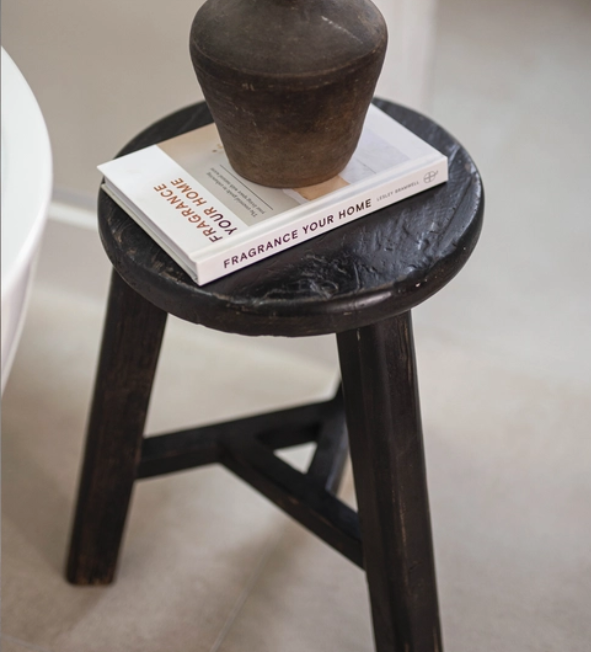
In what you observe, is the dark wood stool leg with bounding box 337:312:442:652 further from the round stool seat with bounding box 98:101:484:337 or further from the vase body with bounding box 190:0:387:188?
the vase body with bounding box 190:0:387:188

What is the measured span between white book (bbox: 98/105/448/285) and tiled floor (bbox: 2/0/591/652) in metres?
0.51

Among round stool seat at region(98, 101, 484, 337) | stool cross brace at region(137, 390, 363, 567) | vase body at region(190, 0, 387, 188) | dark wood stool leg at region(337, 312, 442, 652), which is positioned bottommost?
stool cross brace at region(137, 390, 363, 567)

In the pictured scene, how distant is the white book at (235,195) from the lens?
60cm

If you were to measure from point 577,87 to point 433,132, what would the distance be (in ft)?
3.99

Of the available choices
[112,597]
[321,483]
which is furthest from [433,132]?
[112,597]

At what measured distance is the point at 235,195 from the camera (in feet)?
2.11

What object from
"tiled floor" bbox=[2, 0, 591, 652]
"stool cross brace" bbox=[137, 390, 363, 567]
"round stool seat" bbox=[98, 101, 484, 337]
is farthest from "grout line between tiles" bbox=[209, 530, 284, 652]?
"round stool seat" bbox=[98, 101, 484, 337]

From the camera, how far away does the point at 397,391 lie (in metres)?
0.67

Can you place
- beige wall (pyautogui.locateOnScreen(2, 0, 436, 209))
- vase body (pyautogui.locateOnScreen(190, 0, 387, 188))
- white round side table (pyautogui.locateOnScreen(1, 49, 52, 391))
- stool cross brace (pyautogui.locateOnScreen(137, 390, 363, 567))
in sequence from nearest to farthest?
1. white round side table (pyautogui.locateOnScreen(1, 49, 52, 391))
2. vase body (pyautogui.locateOnScreen(190, 0, 387, 188))
3. stool cross brace (pyautogui.locateOnScreen(137, 390, 363, 567))
4. beige wall (pyautogui.locateOnScreen(2, 0, 436, 209))

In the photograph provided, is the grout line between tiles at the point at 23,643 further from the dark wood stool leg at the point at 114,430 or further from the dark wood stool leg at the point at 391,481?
the dark wood stool leg at the point at 391,481

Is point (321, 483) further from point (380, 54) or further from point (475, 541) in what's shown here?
point (380, 54)

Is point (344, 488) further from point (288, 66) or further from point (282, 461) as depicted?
point (288, 66)

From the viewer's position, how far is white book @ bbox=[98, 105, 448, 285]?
60 centimetres

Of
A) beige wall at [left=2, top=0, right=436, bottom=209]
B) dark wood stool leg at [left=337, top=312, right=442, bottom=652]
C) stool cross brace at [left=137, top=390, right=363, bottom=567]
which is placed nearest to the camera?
dark wood stool leg at [left=337, top=312, right=442, bottom=652]
